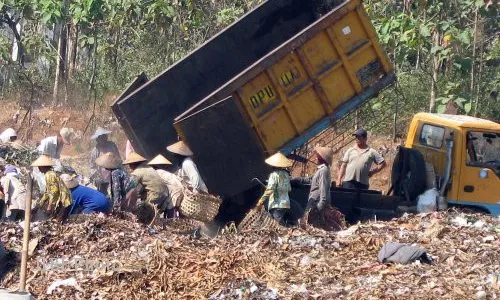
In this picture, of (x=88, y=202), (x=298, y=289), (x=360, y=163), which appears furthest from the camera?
(x=360, y=163)

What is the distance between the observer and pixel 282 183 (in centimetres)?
1163

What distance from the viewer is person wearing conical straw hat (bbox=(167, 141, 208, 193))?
38.5ft

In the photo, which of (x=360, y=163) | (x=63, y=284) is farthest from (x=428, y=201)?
(x=63, y=284)

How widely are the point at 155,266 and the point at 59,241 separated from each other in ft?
4.31

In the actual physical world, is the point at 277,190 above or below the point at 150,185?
below

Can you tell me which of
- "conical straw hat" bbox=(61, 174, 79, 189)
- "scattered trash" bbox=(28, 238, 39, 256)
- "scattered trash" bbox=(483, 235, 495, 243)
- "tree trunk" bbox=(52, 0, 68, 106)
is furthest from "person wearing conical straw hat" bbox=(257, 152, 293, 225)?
"tree trunk" bbox=(52, 0, 68, 106)

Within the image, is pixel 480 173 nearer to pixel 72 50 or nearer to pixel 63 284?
pixel 63 284

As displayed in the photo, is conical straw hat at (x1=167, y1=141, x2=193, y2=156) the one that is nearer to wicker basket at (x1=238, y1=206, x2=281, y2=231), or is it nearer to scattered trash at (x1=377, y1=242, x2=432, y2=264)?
wicker basket at (x1=238, y1=206, x2=281, y2=231)

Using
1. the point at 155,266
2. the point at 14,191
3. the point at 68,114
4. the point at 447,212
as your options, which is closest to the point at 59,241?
the point at 155,266

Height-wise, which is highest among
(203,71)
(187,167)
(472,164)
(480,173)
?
(203,71)

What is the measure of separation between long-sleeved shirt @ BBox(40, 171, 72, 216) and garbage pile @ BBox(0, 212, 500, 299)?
373 mm

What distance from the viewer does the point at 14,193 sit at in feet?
39.0

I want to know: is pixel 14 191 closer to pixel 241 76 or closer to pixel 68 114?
pixel 241 76

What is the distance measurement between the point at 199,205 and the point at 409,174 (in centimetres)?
304
